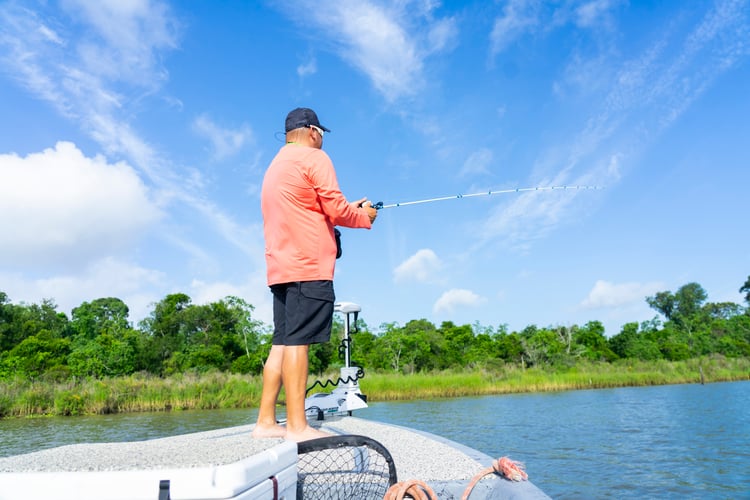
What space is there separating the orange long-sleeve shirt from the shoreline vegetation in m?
18.7

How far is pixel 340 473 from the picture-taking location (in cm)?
195

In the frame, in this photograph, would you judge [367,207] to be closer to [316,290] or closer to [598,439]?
[316,290]

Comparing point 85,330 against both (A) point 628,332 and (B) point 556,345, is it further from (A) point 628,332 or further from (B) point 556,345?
(A) point 628,332

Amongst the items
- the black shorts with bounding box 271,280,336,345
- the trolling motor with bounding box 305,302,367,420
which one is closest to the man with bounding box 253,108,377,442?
the black shorts with bounding box 271,280,336,345

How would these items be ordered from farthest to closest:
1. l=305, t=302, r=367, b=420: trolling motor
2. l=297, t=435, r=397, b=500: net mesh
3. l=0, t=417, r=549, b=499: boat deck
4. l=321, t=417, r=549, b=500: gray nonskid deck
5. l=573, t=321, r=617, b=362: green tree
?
l=573, t=321, r=617, b=362: green tree
l=305, t=302, r=367, b=420: trolling motor
l=321, t=417, r=549, b=500: gray nonskid deck
l=297, t=435, r=397, b=500: net mesh
l=0, t=417, r=549, b=499: boat deck

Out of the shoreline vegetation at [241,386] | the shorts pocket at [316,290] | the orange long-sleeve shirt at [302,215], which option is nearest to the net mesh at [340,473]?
the shorts pocket at [316,290]

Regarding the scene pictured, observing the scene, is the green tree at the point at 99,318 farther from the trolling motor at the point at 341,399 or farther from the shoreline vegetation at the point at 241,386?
the trolling motor at the point at 341,399

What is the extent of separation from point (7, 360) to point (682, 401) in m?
32.9

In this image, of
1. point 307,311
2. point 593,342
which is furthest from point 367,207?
point 593,342

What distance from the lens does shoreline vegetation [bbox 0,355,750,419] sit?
1788cm

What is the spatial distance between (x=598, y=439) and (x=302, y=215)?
9.62 m

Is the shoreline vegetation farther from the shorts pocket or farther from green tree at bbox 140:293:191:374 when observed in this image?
the shorts pocket

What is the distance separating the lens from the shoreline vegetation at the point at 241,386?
704 inches

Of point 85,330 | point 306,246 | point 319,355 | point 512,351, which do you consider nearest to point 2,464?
point 306,246
